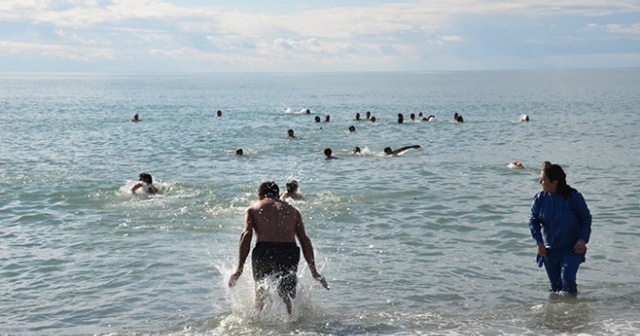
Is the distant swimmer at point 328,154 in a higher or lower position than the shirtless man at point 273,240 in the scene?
lower

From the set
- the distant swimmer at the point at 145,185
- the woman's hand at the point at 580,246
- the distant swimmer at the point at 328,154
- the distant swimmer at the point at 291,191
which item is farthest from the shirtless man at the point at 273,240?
the distant swimmer at the point at 328,154

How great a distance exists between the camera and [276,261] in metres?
8.77

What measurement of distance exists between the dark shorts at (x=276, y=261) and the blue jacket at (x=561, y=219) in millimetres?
2955

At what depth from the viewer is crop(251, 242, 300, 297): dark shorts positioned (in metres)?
8.76

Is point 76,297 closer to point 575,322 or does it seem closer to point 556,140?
point 575,322

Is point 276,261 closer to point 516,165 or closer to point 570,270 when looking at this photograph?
point 570,270

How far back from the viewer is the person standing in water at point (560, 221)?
8891 mm

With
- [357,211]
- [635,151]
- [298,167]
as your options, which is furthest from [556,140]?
[357,211]

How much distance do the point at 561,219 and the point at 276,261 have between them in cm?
342

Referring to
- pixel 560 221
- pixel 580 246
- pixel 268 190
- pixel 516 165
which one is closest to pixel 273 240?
pixel 268 190

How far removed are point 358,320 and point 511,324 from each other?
1.88 m

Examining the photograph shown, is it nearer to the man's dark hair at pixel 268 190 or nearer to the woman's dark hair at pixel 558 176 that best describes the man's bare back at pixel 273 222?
the man's dark hair at pixel 268 190

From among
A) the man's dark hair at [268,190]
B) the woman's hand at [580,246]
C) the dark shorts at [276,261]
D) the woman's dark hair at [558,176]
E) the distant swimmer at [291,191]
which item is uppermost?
the woman's dark hair at [558,176]

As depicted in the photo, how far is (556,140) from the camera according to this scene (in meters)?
33.2
